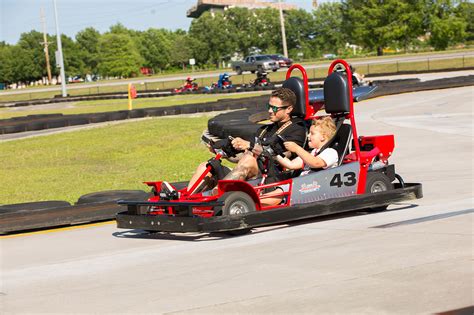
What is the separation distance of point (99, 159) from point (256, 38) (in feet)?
321

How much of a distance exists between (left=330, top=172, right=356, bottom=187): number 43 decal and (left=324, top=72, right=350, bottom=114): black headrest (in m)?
0.67

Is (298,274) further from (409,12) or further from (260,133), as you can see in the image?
(409,12)

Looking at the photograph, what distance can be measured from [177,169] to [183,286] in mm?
8716

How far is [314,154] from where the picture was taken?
28.9ft

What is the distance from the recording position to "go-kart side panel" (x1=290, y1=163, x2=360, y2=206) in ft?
27.5

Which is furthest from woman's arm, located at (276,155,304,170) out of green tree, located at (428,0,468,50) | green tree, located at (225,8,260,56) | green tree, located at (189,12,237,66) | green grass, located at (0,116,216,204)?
green tree, located at (225,8,260,56)

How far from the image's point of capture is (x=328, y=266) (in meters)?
6.28

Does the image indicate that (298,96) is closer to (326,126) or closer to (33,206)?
(326,126)

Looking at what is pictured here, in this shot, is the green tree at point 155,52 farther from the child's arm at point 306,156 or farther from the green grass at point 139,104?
the child's arm at point 306,156

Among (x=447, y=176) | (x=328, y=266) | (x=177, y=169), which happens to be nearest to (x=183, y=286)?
(x=328, y=266)

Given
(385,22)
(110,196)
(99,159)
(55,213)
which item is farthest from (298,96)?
(385,22)

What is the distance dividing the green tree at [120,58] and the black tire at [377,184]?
115m

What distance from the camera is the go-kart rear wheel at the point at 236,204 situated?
7879 millimetres

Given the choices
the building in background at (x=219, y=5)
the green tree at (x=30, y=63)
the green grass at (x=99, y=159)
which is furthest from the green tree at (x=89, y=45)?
the green grass at (x=99, y=159)
